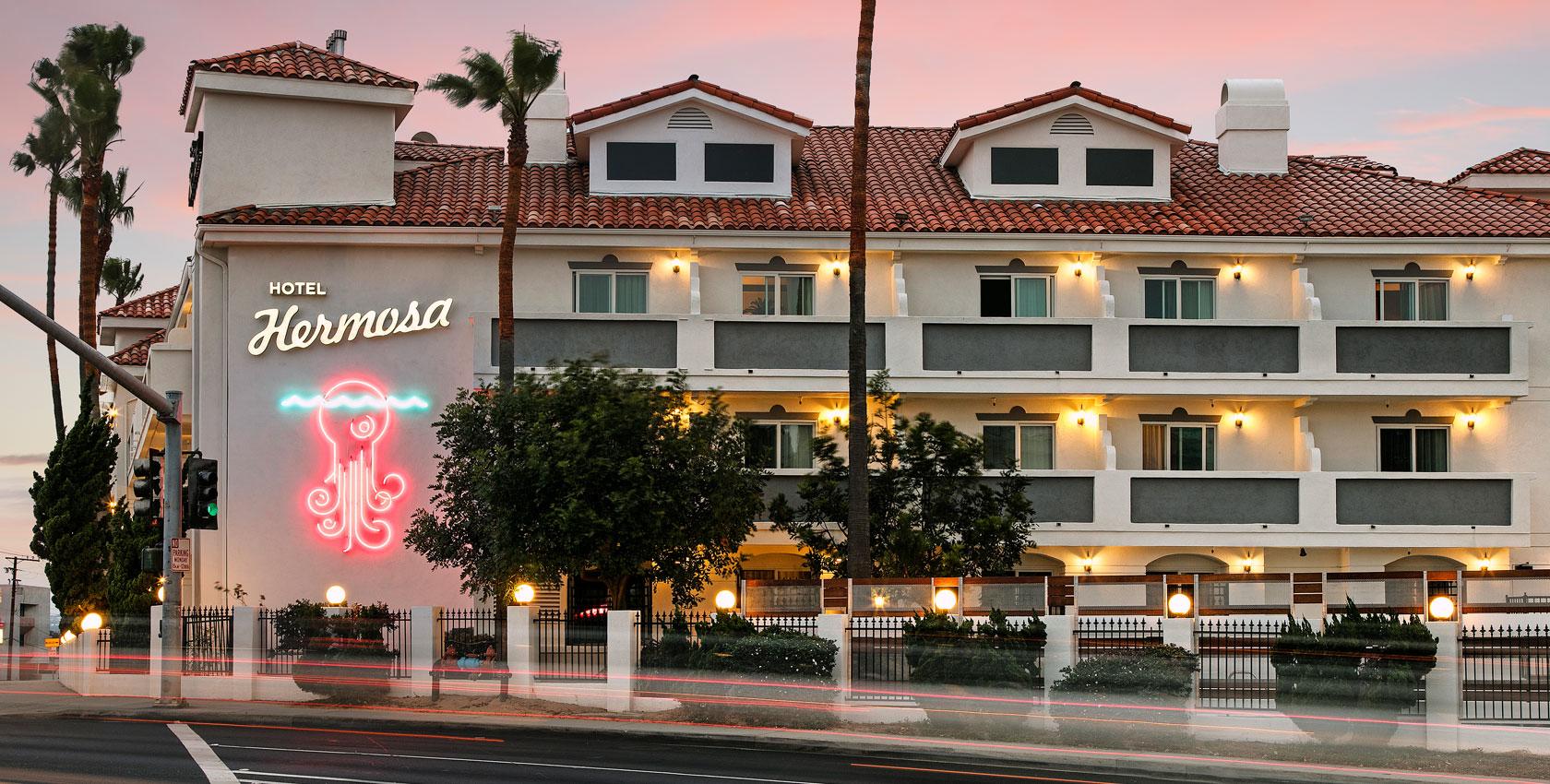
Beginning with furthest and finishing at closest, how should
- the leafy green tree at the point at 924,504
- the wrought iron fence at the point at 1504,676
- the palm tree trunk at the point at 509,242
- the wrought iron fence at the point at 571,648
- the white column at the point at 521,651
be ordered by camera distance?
the palm tree trunk at the point at 509,242 → the leafy green tree at the point at 924,504 → the white column at the point at 521,651 → the wrought iron fence at the point at 571,648 → the wrought iron fence at the point at 1504,676

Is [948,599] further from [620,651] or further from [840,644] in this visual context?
[620,651]

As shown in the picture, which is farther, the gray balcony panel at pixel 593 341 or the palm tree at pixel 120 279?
the palm tree at pixel 120 279

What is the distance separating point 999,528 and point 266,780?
16628 millimetres

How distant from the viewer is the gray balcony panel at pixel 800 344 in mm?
34938

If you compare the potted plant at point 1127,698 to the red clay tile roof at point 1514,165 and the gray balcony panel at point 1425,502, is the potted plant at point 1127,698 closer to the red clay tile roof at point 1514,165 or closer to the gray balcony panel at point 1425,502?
the gray balcony panel at point 1425,502

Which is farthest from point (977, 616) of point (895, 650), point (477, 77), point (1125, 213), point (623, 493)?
point (477, 77)

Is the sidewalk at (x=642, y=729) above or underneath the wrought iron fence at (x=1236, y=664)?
underneath

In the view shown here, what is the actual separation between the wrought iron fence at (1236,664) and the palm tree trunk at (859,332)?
679 cm

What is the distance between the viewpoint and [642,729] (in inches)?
992

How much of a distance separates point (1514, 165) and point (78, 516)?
121ft

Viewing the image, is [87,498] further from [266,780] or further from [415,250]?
[266,780]

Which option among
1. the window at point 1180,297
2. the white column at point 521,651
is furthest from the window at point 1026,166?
the white column at point 521,651

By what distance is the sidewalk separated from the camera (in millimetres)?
21453

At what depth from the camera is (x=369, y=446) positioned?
3466 centimetres
